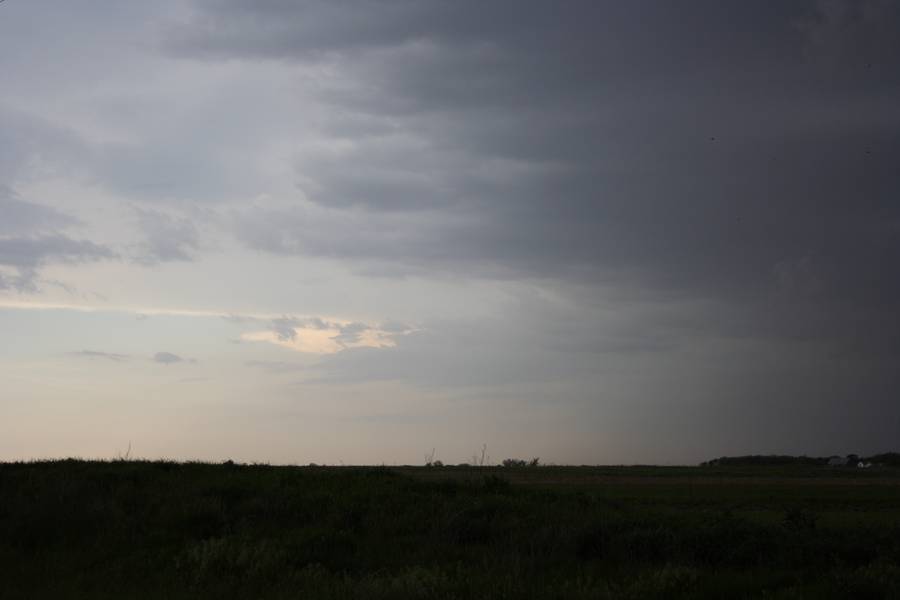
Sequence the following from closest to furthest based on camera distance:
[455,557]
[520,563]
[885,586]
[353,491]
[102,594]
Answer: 1. [885,586]
2. [102,594]
3. [520,563]
4. [455,557]
5. [353,491]

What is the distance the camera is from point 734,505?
92.7ft

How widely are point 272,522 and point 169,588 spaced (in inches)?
194

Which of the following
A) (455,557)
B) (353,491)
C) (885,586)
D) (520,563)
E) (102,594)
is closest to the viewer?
(885,586)

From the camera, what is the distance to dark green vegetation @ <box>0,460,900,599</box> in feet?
44.2

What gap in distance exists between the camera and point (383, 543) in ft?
56.5

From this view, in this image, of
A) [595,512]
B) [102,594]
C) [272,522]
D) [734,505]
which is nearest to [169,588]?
[102,594]

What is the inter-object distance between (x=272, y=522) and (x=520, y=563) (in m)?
6.35

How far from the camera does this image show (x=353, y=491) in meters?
21.6

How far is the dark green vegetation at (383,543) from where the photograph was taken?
44.2ft

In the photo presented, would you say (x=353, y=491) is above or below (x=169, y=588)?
above

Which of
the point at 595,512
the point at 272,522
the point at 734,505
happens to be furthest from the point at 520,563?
the point at 734,505

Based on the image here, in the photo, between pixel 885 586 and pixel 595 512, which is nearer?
pixel 885 586

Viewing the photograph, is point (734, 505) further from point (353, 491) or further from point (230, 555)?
point (230, 555)

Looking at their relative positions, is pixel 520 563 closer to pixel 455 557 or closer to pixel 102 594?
pixel 455 557
